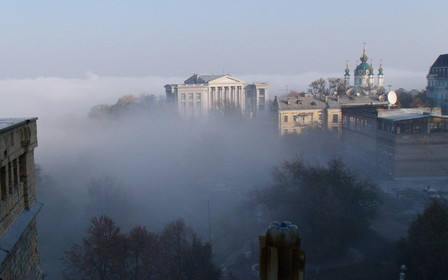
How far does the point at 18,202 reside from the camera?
8.95 metres

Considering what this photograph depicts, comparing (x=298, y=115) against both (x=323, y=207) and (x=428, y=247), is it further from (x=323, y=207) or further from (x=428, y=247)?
(x=428, y=247)

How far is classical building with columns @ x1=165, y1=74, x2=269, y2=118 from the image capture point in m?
87.8

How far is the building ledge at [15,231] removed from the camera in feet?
24.9

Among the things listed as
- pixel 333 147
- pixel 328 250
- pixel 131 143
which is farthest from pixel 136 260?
pixel 131 143

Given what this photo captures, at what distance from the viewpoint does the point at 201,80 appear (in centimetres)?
9150

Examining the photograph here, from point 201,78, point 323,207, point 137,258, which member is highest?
point 201,78

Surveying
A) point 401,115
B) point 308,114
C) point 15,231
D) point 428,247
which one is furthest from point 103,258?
point 308,114

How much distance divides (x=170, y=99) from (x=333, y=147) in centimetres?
4424

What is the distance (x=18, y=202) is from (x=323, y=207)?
65.0 feet

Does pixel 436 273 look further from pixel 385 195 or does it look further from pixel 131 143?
pixel 131 143

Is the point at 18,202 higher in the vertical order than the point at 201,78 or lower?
lower

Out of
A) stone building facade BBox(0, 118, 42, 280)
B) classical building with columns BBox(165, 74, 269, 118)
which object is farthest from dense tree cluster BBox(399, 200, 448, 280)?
classical building with columns BBox(165, 74, 269, 118)

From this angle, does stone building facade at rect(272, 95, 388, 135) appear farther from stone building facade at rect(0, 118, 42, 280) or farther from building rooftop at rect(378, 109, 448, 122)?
stone building facade at rect(0, 118, 42, 280)

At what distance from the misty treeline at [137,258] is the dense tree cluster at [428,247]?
847 cm
